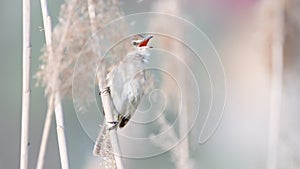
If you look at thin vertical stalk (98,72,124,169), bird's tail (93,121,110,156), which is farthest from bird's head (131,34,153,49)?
bird's tail (93,121,110,156)

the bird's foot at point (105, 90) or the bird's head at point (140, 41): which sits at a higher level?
the bird's head at point (140, 41)

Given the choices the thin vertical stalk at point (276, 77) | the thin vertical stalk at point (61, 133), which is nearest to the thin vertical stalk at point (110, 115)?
the thin vertical stalk at point (61, 133)

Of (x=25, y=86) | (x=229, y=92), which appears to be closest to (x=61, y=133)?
(x=25, y=86)

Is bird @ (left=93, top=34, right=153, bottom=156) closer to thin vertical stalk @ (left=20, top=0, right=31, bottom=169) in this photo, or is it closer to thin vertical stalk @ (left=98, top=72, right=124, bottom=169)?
thin vertical stalk @ (left=98, top=72, right=124, bottom=169)

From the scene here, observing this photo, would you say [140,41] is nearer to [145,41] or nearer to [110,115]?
[145,41]

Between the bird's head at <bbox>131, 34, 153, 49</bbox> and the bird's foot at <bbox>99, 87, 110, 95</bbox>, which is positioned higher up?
the bird's head at <bbox>131, 34, 153, 49</bbox>

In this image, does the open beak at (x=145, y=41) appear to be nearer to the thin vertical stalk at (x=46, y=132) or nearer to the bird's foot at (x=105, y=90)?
the bird's foot at (x=105, y=90)
